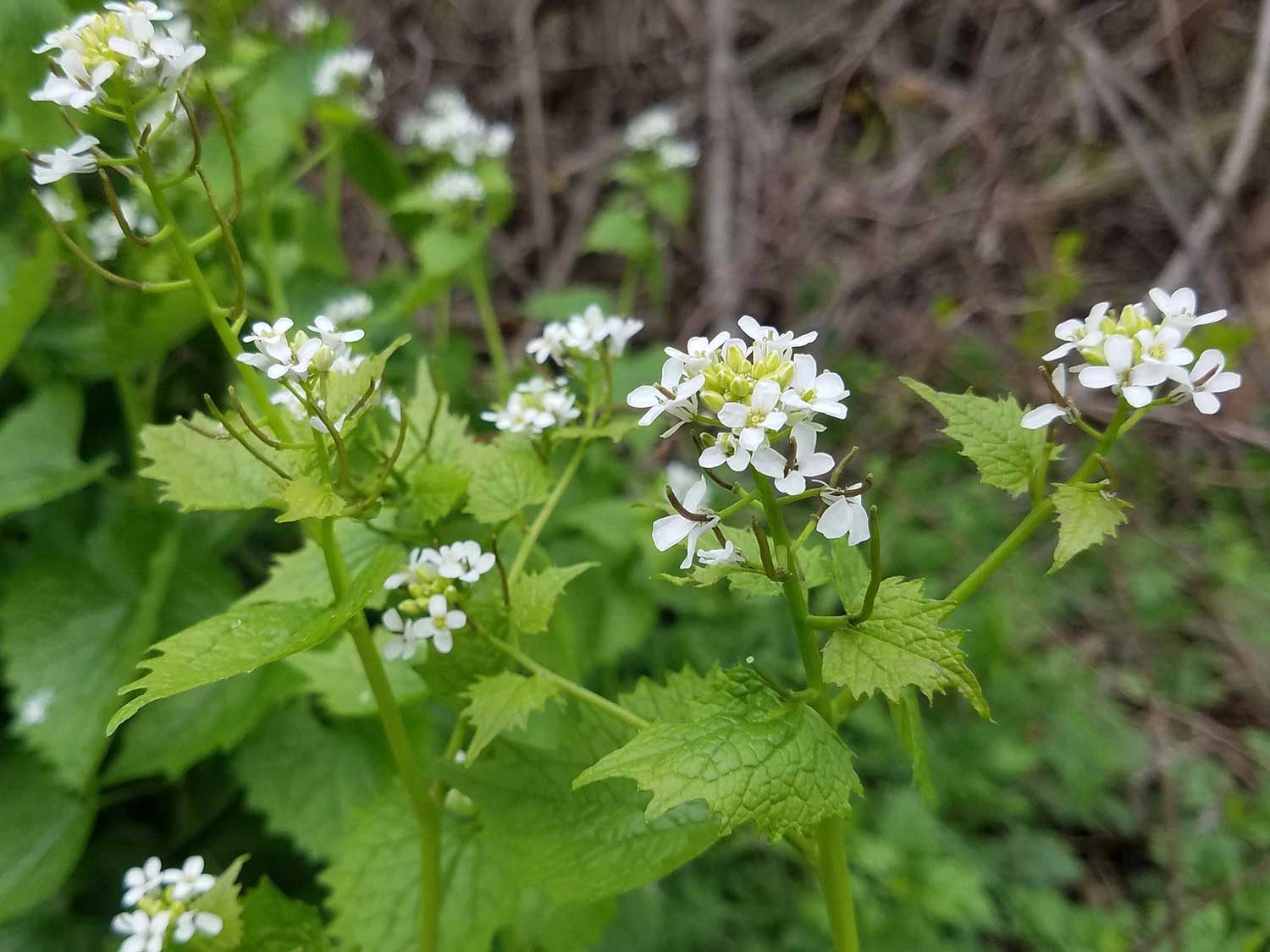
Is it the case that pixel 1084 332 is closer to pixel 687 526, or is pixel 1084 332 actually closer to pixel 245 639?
pixel 687 526

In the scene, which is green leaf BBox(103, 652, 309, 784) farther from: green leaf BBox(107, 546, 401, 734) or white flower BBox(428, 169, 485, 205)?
white flower BBox(428, 169, 485, 205)

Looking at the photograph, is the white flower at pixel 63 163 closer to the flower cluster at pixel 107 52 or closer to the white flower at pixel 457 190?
the flower cluster at pixel 107 52

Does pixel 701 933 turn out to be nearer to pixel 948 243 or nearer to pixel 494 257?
pixel 948 243

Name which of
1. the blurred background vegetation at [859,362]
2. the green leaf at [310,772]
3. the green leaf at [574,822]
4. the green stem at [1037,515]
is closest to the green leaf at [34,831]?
the blurred background vegetation at [859,362]

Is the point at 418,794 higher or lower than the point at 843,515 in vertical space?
lower

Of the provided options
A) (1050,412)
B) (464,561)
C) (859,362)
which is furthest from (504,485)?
(859,362)

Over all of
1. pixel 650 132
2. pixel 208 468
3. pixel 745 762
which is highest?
pixel 650 132

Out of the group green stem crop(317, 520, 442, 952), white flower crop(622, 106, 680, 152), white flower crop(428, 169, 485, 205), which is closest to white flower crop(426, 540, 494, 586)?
green stem crop(317, 520, 442, 952)
